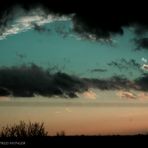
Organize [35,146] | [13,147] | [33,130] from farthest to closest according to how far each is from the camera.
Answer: [33,130]
[35,146]
[13,147]

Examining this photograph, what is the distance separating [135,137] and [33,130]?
145ft

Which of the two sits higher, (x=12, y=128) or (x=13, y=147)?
(x=12, y=128)

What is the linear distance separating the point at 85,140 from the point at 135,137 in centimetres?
1252

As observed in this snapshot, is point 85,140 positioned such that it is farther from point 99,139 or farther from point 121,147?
point 121,147

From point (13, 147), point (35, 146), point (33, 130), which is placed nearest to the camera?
point (13, 147)

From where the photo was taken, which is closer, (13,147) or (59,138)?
(13,147)

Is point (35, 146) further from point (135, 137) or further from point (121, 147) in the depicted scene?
point (135, 137)

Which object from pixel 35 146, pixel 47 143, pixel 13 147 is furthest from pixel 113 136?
pixel 13 147

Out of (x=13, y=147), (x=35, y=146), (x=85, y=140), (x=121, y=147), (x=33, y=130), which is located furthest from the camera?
(x=33, y=130)

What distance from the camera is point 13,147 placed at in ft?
240

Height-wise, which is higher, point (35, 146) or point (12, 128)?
point (12, 128)

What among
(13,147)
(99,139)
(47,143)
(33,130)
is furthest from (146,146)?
(33,130)

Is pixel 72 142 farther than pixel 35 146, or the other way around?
pixel 72 142

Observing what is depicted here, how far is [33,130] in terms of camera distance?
138 m
